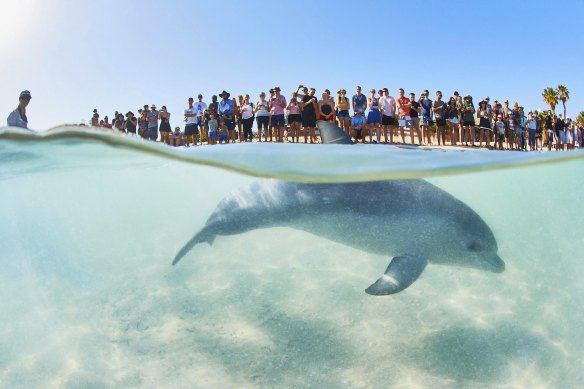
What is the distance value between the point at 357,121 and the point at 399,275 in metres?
10.7

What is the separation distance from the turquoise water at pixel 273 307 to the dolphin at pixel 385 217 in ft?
0.81

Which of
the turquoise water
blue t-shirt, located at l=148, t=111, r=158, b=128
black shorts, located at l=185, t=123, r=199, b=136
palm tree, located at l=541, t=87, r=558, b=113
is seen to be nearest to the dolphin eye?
the turquoise water

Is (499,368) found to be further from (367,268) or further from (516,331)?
(367,268)

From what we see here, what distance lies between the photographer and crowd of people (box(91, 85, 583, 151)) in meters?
14.7

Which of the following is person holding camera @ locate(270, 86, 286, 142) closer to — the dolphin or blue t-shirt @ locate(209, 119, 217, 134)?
blue t-shirt @ locate(209, 119, 217, 134)

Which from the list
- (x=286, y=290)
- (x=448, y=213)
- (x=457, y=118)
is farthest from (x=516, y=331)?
(x=457, y=118)

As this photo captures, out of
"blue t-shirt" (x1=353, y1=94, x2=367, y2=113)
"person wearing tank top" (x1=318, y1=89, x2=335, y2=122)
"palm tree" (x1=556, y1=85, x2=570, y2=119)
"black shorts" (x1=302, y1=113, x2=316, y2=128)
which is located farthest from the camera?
"palm tree" (x1=556, y1=85, x2=570, y2=119)

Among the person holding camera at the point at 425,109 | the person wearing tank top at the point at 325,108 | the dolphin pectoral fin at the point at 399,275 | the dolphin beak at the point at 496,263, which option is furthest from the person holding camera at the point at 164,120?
the dolphin beak at the point at 496,263

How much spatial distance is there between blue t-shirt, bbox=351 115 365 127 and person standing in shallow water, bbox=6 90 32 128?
10.0m

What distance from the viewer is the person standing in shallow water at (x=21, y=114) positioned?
23.2ft

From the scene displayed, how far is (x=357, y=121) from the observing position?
48.9 feet

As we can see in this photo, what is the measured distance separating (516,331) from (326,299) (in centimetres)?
268

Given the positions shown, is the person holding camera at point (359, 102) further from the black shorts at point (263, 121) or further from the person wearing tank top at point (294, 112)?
the black shorts at point (263, 121)

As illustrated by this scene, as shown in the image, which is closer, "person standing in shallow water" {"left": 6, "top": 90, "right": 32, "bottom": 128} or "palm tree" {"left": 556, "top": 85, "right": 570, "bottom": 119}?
"person standing in shallow water" {"left": 6, "top": 90, "right": 32, "bottom": 128}
